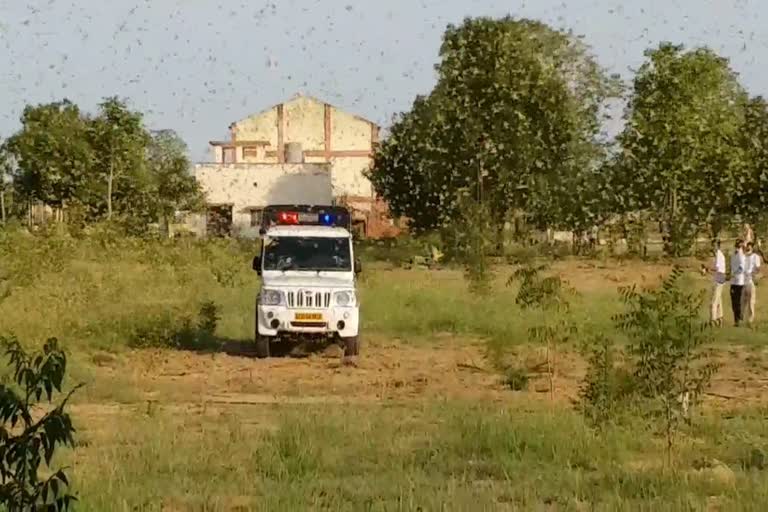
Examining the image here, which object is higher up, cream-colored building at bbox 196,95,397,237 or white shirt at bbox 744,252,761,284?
cream-colored building at bbox 196,95,397,237

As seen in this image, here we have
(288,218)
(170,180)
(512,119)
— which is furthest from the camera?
(170,180)

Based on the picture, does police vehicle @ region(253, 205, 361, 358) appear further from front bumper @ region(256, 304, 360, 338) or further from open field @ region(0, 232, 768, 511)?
open field @ region(0, 232, 768, 511)

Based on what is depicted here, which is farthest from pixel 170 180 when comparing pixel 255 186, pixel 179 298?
pixel 179 298

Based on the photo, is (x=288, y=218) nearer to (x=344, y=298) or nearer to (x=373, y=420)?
(x=344, y=298)

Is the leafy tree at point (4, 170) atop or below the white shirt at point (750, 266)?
atop

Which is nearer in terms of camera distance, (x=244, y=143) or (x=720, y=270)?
(x=720, y=270)

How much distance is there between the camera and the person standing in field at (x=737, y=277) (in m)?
24.8

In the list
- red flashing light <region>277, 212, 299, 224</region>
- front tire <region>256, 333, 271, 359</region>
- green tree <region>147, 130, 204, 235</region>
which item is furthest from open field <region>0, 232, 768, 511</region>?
green tree <region>147, 130, 204, 235</region>

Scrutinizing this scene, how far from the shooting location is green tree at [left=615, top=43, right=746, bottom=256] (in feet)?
172

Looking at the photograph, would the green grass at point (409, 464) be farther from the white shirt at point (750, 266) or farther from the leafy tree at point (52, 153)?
the leafy tree at point (52, 153)

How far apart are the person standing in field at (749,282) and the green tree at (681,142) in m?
25.8

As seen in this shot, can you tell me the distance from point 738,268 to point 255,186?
50.9 m

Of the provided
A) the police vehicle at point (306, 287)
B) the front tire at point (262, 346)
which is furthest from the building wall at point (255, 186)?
the front tire at point (262, 346)

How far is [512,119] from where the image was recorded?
5216 centimetres
